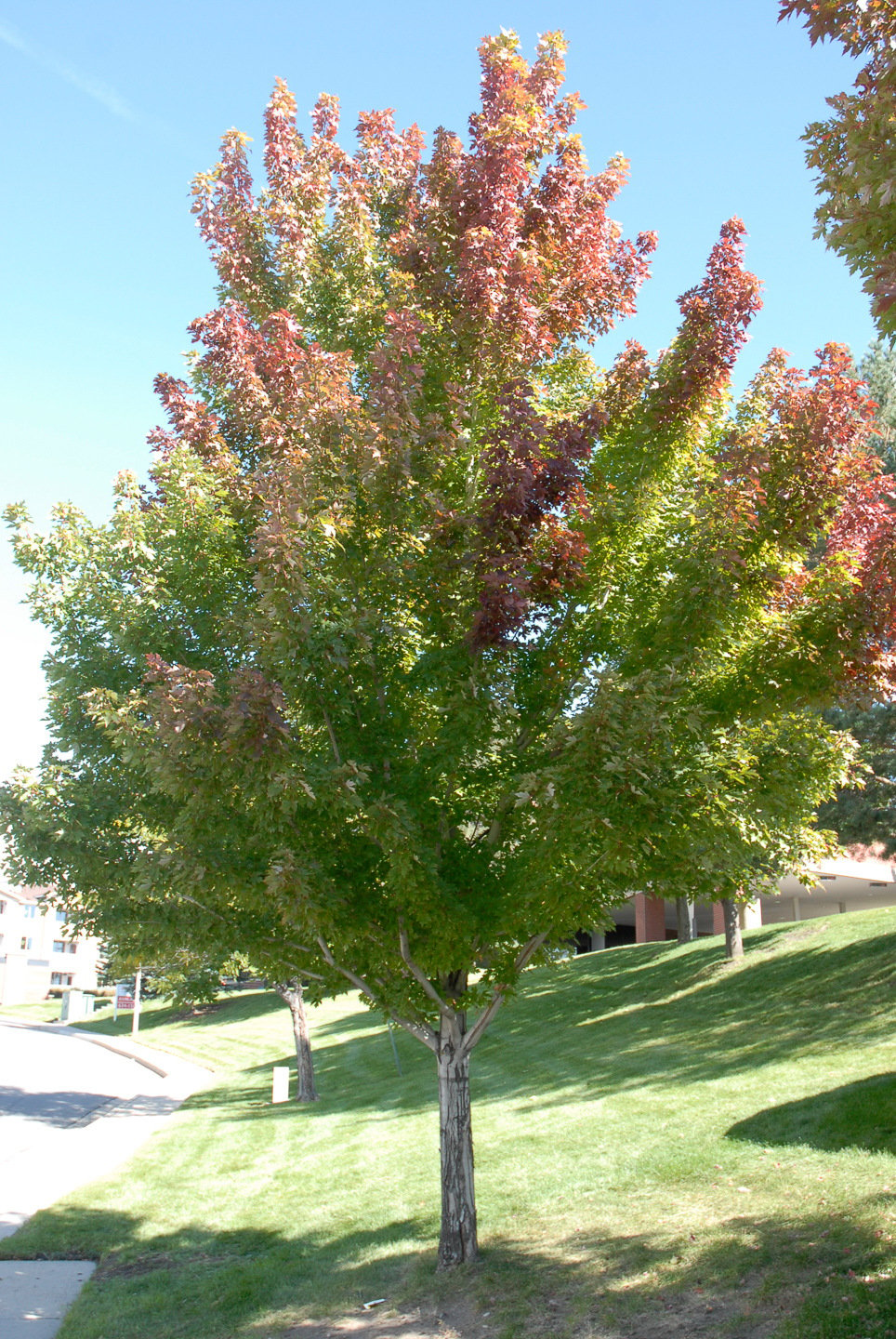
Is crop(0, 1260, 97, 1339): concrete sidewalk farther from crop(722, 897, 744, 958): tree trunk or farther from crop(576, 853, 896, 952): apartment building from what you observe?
crop(576, 853, 896, 952): apartment building

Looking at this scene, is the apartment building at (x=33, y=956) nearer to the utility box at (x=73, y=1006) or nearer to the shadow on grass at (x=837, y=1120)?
the utility box at (x=73, y=1006)

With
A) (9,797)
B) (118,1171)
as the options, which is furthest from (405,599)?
(118,1171)

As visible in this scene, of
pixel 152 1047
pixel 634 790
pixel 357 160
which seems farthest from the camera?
pixel 152 1047

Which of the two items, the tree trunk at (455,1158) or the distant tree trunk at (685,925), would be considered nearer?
the tree trunk at (455,1158)

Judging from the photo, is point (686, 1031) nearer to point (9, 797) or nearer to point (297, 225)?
point (9, 797)

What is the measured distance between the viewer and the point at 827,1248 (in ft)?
21.2

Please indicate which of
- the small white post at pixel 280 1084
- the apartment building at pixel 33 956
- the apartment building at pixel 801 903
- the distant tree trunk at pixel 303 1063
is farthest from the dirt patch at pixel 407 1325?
the apartment building at pixel 33 956

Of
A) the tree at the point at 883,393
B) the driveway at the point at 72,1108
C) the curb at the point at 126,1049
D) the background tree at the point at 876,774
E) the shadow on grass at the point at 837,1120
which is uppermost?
the tree at the point at 883,393

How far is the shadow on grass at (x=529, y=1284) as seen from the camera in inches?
227

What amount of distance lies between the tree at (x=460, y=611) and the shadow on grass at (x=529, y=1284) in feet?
2.41

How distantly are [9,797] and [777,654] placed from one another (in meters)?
6.24

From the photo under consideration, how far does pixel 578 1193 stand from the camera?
9.47 m

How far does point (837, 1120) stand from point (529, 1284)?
4.90 m

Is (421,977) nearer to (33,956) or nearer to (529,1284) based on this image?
(529,1284)
